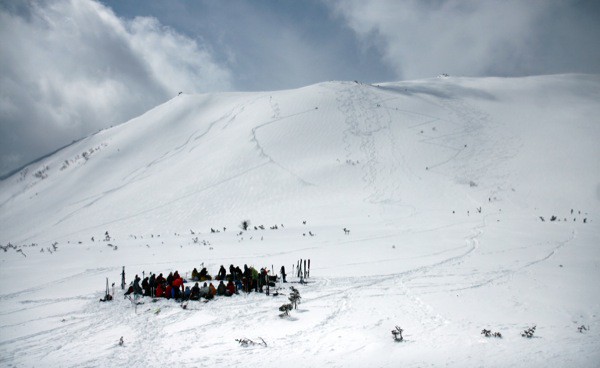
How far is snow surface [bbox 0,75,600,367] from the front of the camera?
7.73 metres

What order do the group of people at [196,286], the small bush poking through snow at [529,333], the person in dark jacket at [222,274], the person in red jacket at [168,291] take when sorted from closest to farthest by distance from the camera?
the small bush poking through snow at [529,333] → the group of people at [196,286] → the person in red jacket at [168,291] → the person in dark jacket at [222,274]

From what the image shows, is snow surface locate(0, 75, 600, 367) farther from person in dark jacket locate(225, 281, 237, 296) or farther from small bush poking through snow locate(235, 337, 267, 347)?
person in dark jacket locate(225, 281, 237, 296)

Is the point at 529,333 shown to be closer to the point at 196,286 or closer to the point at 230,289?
the point at 230,289

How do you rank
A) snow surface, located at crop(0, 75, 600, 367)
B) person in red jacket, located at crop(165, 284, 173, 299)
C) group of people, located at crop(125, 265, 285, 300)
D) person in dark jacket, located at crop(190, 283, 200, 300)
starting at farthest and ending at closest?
person in red jacket, located at crop(165, 284, 173, 299)
group of people, located at crop(125, 265, 285, 300)
person in dark jacket, located at crop(190, 283, 200, 300)
snow surface, located at crop(0, 75, 600, 367)

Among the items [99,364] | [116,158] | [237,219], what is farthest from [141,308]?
[116,158]

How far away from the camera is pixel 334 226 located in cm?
2241

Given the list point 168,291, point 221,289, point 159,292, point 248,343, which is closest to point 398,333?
point 248,343

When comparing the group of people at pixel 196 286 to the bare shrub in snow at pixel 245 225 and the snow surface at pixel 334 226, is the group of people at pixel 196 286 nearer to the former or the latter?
the snow surface at pixel 334 226

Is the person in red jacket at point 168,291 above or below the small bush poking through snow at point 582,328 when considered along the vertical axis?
above

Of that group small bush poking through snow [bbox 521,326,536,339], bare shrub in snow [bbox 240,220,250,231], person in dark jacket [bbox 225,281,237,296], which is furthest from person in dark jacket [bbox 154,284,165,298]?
bare shrub in snow [bbox 240,220,250,231]

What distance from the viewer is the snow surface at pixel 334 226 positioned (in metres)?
7.73

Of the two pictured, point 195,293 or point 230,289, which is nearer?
point 195,293

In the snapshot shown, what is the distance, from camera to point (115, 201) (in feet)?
102

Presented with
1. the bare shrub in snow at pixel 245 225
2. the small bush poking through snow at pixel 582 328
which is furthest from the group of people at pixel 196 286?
the bare shrub in snow at pixel 245 225
